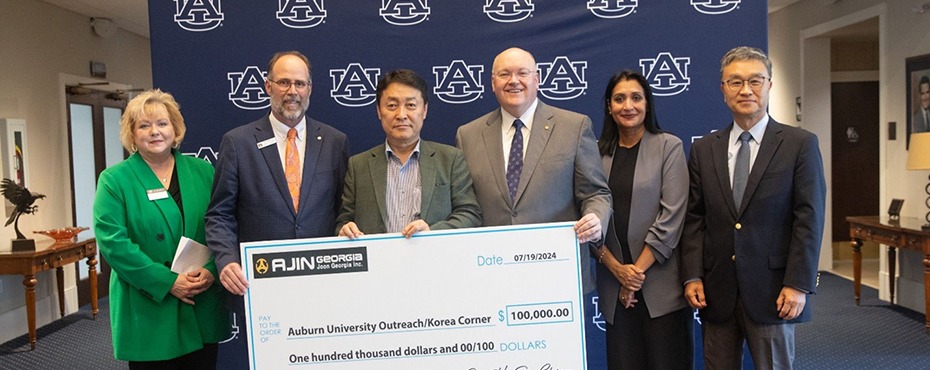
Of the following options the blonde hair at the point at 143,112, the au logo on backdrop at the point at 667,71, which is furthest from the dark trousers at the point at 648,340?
the blonde hair at the point at 143,112

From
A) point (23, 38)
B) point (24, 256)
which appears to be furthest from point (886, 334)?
point (23, 38)

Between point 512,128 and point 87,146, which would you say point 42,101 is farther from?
point 512,128

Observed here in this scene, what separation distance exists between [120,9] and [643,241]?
6.93 meters

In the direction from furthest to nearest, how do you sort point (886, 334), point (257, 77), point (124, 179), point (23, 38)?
1. point (23, 38)
2. point (886, 334)
3. point (257, 77)
4. point (124, 179)

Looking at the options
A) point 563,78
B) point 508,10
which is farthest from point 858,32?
point 508,10

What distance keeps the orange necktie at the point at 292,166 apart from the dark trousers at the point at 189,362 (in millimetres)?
723

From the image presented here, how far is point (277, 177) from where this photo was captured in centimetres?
284

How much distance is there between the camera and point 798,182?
260 centimetres

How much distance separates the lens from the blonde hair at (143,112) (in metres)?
2.79

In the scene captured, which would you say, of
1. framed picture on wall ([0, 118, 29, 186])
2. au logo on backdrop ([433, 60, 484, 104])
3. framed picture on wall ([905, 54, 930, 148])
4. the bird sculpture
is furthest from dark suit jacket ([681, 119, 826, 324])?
framed picture on wall ([0, 118, 29, 186])

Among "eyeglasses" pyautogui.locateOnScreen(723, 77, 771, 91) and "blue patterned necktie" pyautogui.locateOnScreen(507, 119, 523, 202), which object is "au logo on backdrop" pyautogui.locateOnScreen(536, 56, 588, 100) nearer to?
"blue patterned necktie" pyautogui.locateOnScreen(507, 119, 523, 202)

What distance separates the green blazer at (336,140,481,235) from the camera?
2.67 metres

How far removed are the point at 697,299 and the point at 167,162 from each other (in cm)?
220

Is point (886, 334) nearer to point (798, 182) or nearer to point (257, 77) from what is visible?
point (798, 182)
